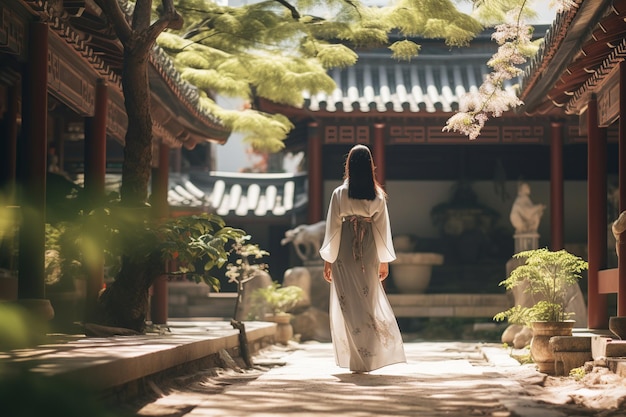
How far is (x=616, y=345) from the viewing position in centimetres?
833

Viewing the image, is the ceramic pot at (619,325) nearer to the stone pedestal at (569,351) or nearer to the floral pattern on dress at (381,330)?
the stone pedestal at (569,351)

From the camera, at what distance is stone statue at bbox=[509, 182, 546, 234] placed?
1978 centimetres

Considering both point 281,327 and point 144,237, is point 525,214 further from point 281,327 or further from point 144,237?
point 144,237

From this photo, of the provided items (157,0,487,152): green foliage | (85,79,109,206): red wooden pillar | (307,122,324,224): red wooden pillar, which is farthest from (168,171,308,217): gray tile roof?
(85,79,109,206): red wooden pillar

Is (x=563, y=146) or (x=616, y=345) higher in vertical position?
(x=563, y=146)

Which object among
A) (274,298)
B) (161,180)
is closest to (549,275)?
(274,298)

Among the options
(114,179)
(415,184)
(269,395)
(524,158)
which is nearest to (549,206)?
(524,158)

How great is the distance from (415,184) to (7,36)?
15205 millimetres

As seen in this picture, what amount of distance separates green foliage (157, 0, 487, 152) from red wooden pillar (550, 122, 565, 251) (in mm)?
6206

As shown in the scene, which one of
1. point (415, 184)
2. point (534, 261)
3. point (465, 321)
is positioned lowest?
point (465, 321)

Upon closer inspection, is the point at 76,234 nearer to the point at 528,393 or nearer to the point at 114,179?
the point at 528,393

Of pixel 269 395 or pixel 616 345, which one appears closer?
pixel 269 395

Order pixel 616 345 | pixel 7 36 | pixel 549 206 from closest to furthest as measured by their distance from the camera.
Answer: pixel 616 345, pixel 7 36, pixel 549 206

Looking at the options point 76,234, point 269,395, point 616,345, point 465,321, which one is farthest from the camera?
point 465,321
